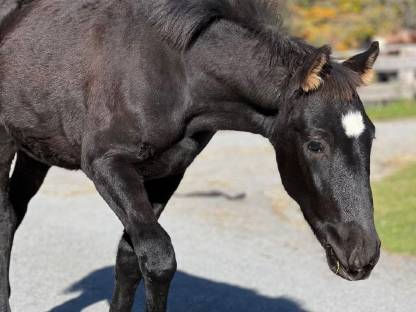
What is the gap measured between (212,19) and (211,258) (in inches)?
148

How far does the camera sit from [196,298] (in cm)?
677

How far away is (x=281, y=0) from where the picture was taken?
5.32 metres

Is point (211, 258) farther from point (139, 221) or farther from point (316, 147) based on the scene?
point (316, 147)

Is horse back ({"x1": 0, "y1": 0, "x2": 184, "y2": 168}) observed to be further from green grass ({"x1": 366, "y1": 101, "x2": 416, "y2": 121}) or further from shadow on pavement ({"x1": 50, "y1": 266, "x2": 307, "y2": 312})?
green grass ({"x1": 366, "y1": 101, "x2": 416, "y2": 121})

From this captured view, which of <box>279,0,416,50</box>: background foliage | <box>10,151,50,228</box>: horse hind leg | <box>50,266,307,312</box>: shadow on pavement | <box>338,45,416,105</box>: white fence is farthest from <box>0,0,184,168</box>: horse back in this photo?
<box>279,0,416,50</box>: background foliage

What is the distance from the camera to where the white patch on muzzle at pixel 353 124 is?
14.5 feet

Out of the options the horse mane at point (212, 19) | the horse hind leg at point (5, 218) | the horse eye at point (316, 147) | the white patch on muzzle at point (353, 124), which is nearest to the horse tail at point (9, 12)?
the horse hind leg at point (5, 218)

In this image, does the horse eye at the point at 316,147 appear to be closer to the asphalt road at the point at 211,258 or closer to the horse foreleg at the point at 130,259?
the horse foreleg at the point at 130,259

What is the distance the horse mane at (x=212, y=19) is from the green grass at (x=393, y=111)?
15.1 metres

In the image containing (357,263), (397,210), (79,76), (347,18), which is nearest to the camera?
(357,263)

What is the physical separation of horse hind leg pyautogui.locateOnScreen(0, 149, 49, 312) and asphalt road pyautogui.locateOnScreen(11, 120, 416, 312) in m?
0.68

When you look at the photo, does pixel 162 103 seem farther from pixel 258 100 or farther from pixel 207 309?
pixel 207 309

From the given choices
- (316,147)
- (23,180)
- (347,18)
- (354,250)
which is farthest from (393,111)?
(354,250)

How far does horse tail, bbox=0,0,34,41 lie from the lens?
568 cm
